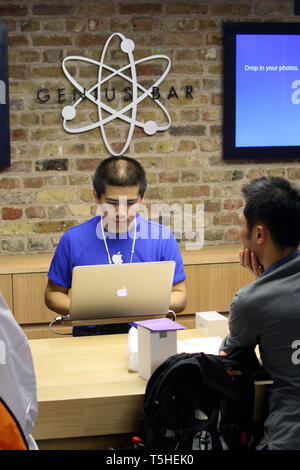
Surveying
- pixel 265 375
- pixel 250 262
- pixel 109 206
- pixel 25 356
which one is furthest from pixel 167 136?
pixel 25 356

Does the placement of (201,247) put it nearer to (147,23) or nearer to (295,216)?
(147,23)

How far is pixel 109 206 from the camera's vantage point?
3.20m

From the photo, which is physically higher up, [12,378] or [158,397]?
[12,378]

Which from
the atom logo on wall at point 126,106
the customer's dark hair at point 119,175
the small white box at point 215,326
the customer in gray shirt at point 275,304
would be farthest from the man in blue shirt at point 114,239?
the atom logo on wall at point 126,106

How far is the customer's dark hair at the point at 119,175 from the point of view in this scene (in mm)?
3174

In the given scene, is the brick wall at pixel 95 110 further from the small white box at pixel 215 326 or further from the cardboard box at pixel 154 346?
the cardboard box at pixel 154 346

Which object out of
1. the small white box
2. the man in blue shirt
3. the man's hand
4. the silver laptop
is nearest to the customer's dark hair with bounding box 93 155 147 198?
the man in blue shirt

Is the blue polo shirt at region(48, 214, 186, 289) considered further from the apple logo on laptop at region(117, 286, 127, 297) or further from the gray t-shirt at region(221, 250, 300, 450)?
the gray t-shirt at region(221, 250, 300, 450)

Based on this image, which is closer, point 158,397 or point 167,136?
point 158,397

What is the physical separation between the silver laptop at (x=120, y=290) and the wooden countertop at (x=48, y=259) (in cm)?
133
